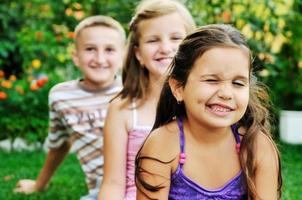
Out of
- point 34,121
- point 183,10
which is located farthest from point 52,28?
point 183,10

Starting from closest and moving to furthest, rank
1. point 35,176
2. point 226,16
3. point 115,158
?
1. point 115,158
2. point 35,176
3. point 226,16

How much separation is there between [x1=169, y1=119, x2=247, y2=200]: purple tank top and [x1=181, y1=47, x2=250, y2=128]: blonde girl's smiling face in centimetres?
19

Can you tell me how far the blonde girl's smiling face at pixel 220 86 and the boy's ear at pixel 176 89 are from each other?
0.08 meters

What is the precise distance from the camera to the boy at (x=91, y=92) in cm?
392

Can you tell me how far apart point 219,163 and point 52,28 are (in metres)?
4.80

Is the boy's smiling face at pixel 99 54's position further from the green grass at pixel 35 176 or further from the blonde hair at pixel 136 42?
the green grass at pixel 35 176

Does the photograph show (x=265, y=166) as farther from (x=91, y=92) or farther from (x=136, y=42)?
(x=91, y=92)

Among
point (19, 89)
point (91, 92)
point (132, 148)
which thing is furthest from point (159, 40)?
point (19, 89)

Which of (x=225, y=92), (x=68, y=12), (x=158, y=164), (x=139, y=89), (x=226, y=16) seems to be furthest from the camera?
(x=68, y=12)

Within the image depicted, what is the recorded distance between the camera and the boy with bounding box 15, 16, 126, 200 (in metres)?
3.92

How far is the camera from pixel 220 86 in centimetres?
239

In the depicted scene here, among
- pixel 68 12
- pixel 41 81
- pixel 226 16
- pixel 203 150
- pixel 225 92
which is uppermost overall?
pixel 225 92

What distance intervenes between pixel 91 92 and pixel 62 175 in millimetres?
1487

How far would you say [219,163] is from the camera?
8.45 feet
